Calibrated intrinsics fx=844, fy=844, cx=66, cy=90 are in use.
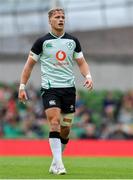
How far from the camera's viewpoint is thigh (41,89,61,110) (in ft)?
39.0

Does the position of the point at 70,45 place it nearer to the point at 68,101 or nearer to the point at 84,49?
the point at 68,101

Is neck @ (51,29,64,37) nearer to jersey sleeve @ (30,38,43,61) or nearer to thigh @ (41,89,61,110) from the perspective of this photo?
jersey sleeve @ (30,38,43,61)

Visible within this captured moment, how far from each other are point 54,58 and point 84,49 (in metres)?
16.4

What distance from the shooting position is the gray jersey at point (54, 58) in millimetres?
12008

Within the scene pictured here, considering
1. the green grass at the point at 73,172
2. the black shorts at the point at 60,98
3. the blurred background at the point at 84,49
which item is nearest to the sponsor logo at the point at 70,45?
the black shorts at the point at 60,98

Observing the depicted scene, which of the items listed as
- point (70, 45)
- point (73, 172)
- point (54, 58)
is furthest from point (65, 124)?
point (70, 45)

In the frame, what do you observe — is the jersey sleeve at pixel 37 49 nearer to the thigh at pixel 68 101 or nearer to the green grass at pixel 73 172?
the thigh at pixel 68 101

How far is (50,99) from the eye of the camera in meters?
11.9

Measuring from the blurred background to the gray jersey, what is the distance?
12.5 metres

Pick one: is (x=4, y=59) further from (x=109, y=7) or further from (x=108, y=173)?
(x=108, y=173)

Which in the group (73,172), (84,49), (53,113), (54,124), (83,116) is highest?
(53,113)

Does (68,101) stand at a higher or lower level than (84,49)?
higher

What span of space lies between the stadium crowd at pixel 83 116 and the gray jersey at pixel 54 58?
38.6ft

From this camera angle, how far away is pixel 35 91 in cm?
2583
